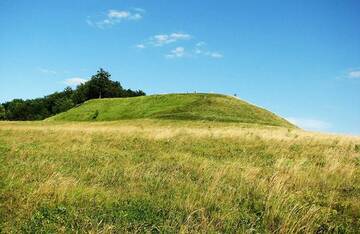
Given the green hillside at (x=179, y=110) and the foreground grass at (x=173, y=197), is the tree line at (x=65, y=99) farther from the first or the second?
the foreground grass at (x=173, y=197)

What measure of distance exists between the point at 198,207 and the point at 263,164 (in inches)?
283

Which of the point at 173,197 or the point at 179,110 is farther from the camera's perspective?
the point at 179,110

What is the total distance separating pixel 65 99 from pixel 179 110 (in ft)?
325

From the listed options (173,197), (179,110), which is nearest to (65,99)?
(179,110)

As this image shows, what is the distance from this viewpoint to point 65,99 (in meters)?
161

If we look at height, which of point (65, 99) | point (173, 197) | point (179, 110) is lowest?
point (173, 197)

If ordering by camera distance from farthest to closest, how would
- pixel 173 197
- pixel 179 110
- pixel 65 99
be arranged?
pixel 65 99
pixel 179 110
pixel 173 197

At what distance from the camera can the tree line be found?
140m

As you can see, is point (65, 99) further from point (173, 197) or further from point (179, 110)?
point (173, 197)

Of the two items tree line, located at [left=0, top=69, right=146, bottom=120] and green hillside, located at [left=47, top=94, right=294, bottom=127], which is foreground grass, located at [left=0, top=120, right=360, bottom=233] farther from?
tree line, located at [left=0, top=69, right=146, bottom=120]

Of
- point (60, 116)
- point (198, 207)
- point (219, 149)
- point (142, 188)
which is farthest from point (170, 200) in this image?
point (60, 116)

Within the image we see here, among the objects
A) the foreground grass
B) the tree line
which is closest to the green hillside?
the tree line

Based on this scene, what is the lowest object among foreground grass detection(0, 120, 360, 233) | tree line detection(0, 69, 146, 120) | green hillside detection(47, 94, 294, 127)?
foreground grass detection(0, 120, 360, 233)

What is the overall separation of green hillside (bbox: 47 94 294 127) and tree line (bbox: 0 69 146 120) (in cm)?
4313
